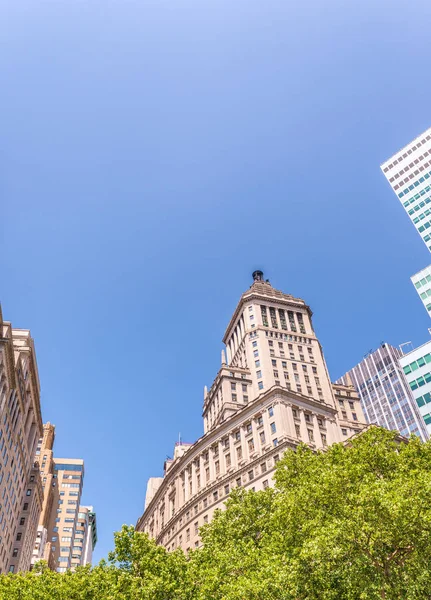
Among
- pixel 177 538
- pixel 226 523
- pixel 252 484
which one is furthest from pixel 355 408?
pixel 226 523

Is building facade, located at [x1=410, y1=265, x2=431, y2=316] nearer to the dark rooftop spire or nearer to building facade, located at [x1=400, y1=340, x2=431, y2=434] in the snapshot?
building facade, located at [x1=400, y1=340, x2=431, y2=434]

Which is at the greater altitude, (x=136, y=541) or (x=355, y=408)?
(x=355, y=408)

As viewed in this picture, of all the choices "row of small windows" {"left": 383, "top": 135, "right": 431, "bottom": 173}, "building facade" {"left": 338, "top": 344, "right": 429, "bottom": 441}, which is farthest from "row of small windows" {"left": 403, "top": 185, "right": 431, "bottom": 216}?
"building facade" {"left": 338, "top": 344, "right": 429, "bottom": 441}

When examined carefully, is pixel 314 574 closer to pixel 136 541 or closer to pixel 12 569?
pixel 136 541

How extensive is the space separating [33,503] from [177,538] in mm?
35646

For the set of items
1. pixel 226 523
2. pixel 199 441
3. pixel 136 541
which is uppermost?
pixel 199 441

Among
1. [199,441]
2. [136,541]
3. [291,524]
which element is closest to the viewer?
[291,524]

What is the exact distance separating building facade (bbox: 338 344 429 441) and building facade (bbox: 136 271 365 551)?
51.1 m

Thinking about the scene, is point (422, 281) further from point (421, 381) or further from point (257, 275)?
point (257, 275)

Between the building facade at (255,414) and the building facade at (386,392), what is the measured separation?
5110cm

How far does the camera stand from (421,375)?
68.8 metres

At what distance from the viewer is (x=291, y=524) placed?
2764 centimetres

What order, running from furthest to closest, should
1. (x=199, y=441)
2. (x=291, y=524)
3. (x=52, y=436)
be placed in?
(x=52, y=436) → (x=199, y=441) → (x=291, y=524)

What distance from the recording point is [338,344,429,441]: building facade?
141 m
